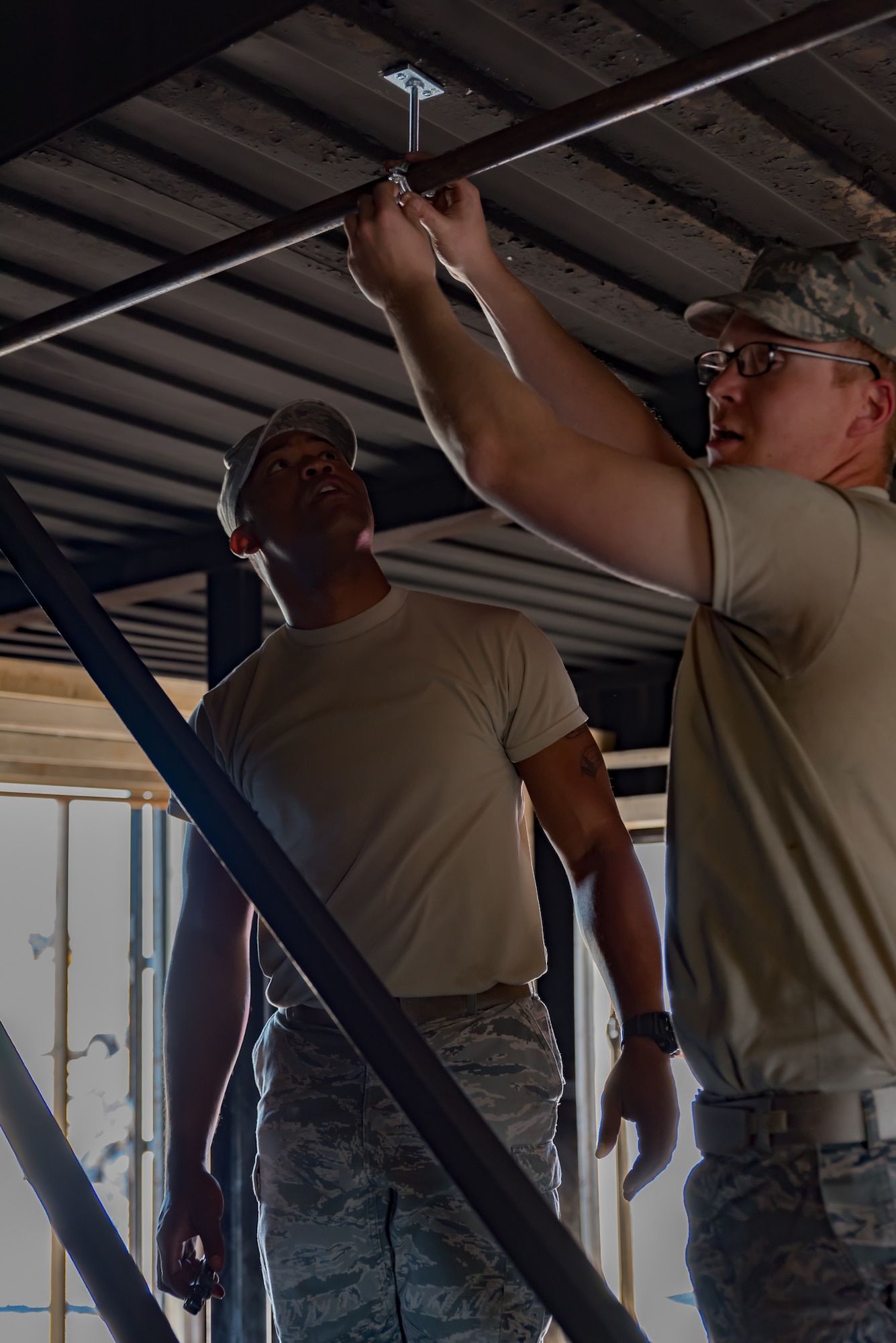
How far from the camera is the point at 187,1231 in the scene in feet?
6.93

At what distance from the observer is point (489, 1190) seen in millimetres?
1110

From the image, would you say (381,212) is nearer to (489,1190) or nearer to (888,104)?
(489,1190)

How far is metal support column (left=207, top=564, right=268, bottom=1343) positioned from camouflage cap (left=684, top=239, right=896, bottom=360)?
3471 millimetres

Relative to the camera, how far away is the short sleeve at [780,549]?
1.28 m

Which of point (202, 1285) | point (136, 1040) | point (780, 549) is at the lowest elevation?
point (202, 1285)

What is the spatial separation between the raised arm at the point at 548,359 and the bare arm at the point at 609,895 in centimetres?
48

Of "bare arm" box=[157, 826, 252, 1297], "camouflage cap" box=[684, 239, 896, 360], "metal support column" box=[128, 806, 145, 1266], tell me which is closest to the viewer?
"camouflage cap" box=[684, 239, 896, 360]

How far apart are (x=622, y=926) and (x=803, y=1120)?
66cm

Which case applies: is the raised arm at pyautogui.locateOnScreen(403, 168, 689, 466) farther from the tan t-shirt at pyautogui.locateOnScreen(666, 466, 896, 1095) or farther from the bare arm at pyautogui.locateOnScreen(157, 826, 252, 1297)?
the bare arm at pyautogui.locateOnScreen(157, 826, 252, 1297)

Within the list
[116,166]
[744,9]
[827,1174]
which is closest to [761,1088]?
[827,1174]

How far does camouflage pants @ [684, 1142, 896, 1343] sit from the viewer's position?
4.02 ft

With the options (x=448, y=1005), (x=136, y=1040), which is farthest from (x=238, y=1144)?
(x=448, y=1005)

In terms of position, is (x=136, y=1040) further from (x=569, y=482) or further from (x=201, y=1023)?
(x=569, y=482)

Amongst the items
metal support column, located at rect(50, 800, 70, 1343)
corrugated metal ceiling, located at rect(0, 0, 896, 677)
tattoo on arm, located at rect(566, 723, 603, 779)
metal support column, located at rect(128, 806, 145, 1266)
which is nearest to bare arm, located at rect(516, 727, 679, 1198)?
tattoo on arm, located at rect(566, 723, 603, 779)
